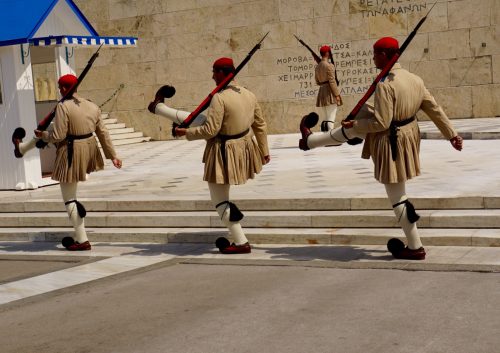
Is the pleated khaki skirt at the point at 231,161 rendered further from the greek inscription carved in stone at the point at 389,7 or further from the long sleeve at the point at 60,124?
the greek inscription carved in stone at the point at 389,7

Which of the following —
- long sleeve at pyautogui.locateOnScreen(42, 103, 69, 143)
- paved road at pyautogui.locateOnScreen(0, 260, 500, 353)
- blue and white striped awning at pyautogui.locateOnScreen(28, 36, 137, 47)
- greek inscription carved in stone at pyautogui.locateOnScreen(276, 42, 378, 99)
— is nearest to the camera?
paved road at pyautogui.locateOnScreen(0, 260, 500, 353)

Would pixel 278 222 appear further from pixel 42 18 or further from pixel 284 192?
pixel 42 18

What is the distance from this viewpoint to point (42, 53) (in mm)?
14461

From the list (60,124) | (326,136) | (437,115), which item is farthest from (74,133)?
(437,115)

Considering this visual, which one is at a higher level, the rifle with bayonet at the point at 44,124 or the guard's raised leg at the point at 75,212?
the rifle with bayonet at the point at 44,124

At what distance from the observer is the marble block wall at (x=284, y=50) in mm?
18844

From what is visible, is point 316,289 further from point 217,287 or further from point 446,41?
point 446,41

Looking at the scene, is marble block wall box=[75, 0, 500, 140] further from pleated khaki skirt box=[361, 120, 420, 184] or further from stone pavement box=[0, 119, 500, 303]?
pleated khaki skirt box=[361, 120, 420, 184]

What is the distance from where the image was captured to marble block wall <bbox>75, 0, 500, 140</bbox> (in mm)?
18844

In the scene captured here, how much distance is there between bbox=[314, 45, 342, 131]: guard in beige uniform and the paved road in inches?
348

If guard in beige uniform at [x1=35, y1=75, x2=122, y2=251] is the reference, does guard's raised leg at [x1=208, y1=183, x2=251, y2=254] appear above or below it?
below

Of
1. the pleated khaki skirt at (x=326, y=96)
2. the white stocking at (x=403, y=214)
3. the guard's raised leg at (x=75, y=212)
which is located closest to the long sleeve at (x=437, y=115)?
the white stocking at (x=403, y=214)

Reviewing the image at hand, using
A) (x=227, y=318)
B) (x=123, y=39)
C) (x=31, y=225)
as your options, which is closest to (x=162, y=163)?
(x=123, y=39)

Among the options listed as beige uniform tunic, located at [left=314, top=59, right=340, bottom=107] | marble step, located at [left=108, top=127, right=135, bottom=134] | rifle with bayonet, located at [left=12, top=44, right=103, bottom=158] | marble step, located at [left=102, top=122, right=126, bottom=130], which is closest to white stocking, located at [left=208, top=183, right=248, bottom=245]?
rifle with bayonet, located at [left=12, top=44, right=103, bottom=158]
